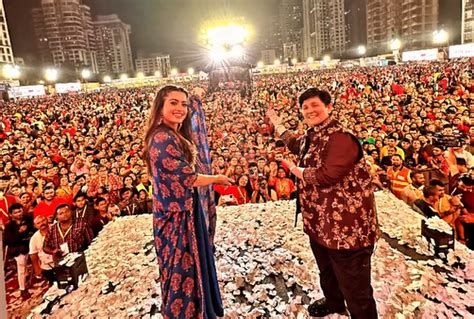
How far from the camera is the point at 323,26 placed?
116 m

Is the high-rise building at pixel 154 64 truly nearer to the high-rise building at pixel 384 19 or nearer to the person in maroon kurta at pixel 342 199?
the person in maroon kurta at pixel 342 199

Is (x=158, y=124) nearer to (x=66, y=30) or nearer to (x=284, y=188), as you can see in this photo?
(x=284, y=188)

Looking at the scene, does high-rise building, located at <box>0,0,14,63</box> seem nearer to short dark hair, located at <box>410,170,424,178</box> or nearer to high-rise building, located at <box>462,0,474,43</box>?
short dark hair, located at <box>410,170,424,178</box>

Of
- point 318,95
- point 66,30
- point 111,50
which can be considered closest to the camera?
point 318,95

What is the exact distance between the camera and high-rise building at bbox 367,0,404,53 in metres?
74.0

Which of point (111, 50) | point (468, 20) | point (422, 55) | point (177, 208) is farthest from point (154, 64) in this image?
point (468, 20)

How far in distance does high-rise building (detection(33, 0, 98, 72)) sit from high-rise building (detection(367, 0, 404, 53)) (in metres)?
62.1

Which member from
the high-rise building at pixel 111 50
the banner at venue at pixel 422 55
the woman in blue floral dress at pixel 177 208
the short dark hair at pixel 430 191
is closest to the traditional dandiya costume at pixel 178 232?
the woman in blue floral dress at pixel 177 208

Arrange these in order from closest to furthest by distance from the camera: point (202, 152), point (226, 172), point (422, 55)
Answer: point (202, 152) → point (226, 172) → point (422, 55)

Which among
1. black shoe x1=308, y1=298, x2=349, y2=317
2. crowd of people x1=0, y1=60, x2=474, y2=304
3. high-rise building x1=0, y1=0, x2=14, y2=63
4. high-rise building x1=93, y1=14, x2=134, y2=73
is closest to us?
black shoe x1=308, y1=298, x2=349, y2=317

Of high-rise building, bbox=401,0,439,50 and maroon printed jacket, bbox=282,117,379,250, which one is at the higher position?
high-rise building, bbox=401,0,439,50

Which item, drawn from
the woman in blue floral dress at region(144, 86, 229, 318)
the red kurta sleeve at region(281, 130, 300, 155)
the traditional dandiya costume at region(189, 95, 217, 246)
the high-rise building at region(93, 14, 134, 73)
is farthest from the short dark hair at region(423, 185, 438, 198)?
the high-rise building at region(93, 14, 134, 73)

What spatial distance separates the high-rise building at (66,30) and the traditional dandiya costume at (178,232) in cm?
7654

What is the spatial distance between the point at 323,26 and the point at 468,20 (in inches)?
2641
